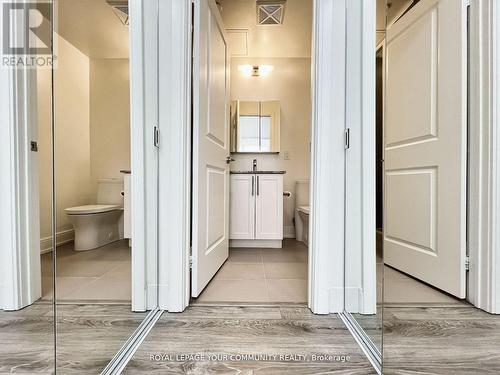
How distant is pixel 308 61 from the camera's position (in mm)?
3385

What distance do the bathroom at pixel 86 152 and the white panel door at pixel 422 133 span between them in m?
1.00

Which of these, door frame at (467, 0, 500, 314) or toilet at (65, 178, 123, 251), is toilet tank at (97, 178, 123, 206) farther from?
door frame at (467, 0, 500, 314)

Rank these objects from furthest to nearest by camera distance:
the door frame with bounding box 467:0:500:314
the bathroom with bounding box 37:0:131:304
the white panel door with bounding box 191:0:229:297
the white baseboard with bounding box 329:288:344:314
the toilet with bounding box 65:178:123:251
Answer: the white panel door with bounding box 191:0:229:297
the white baseboard with bounding box 329:288:344:314
the door frame with bounding box 467:0:500:314
the toilet with bounding box 65:178:123:251
the bathroom with bounding box 37:0:131:304

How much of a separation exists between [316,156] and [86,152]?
3.48 feet

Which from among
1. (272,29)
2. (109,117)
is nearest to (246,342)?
(109,117)

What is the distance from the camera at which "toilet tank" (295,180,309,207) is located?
3.31m

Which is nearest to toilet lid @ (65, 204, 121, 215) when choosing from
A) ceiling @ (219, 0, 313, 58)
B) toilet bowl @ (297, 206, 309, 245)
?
toilet bowl @ (297, 206, 309, 245)

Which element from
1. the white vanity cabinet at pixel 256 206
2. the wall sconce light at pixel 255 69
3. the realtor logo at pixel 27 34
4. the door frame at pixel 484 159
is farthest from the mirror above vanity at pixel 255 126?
the realtor logo at pixel 27 34

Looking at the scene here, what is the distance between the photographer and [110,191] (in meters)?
1.00

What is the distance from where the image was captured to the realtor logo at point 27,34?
0.56 m

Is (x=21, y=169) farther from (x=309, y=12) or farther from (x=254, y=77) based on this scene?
(x=254, y=77)

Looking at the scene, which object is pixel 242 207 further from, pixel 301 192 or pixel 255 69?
pixel 255 69

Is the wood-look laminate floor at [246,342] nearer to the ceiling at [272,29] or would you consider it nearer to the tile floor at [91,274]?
the tile floor at [91,274]

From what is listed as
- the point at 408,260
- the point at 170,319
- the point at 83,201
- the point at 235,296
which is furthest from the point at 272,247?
the point at 83,201
